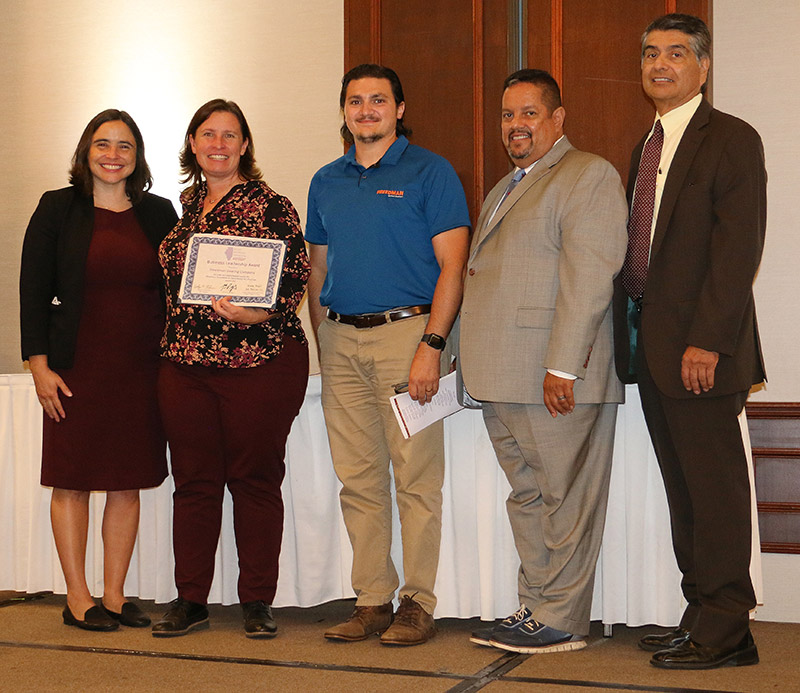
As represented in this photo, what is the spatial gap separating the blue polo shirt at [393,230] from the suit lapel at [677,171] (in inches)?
24.5

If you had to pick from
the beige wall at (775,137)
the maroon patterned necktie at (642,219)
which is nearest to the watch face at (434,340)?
the maroon patterned necktie at (642,219)

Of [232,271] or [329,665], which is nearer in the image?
[329,665]

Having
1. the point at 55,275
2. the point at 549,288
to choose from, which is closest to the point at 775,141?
the point at 549,288

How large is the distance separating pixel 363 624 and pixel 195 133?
5.33 ft

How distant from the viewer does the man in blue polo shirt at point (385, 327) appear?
2.86 meters

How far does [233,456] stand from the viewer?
9.70ft

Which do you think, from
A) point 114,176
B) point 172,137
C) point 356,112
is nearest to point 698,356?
point 356,112

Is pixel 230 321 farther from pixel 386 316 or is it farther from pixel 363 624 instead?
pixel 363 624

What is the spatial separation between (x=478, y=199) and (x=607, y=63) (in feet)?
2.42

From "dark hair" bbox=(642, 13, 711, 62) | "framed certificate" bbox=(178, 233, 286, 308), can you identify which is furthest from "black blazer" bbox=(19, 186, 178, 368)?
"dark hair" bbox=(642, 13, 711, 62)

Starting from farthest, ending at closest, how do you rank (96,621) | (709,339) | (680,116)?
(96,621) < (680,116) < (709,339)

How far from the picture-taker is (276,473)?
3004mm

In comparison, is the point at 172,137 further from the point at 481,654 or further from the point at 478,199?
the point at 481,654

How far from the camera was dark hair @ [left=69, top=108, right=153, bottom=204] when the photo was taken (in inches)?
124
